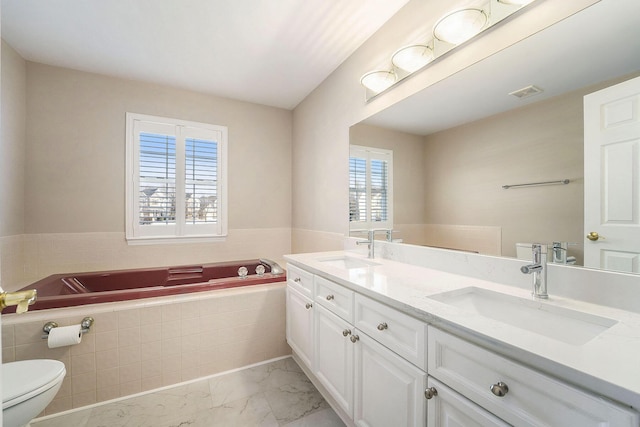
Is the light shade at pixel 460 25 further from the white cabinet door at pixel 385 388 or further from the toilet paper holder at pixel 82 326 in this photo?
the toilet paper holder at pixel 82 326

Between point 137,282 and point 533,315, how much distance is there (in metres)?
3.01

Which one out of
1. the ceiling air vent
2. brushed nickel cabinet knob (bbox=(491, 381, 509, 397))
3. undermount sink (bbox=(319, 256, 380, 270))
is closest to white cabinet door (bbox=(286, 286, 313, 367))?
undermount sink (bbox=(319, 256, 380, 270))

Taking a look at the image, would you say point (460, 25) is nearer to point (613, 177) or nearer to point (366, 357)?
point (613, 177)

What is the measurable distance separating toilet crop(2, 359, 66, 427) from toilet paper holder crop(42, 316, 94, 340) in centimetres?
29

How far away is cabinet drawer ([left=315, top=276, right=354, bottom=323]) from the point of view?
4.34 feet

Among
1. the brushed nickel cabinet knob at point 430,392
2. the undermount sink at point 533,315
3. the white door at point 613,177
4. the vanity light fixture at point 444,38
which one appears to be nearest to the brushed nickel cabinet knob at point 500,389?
the brushed nickel cabinet knob at point 430,392

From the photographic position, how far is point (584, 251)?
3.29 feet

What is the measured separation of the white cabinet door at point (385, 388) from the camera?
3.08 ft

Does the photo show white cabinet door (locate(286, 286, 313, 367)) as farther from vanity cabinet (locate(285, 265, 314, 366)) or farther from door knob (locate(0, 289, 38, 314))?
door knob (locate(0, 289, 38, 314))

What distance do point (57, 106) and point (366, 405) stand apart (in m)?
3.44

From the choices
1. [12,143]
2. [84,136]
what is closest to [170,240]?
[84,136]

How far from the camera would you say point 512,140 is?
1.21m

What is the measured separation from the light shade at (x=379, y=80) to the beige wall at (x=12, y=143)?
2.76m

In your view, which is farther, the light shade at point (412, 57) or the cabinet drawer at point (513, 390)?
the light shade at point (412, 57)
